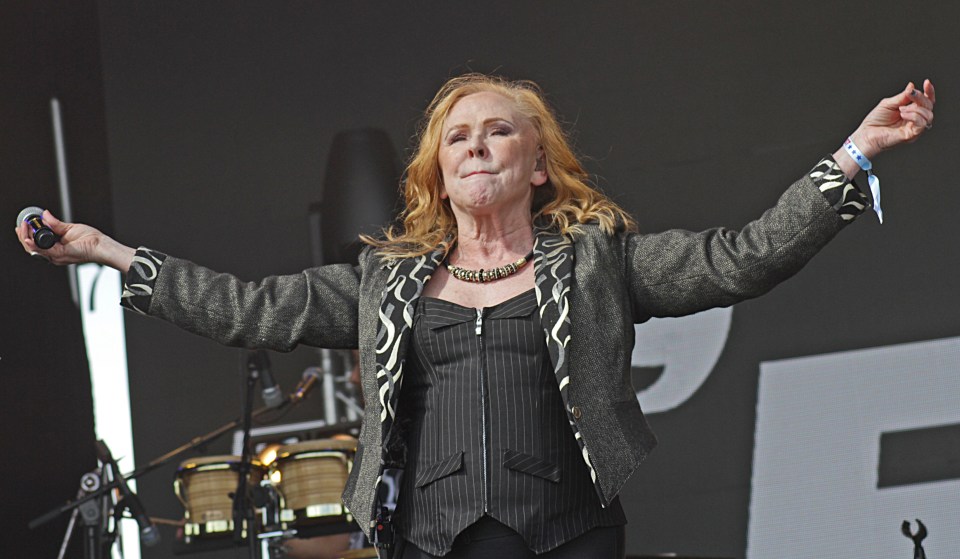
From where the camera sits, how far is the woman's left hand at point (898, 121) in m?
1.82

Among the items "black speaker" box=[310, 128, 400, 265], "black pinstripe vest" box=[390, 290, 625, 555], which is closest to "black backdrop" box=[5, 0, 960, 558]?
"black speaker" box=[310, 128, 400, 265]

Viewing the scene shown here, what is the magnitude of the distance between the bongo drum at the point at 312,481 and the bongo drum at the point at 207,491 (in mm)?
99

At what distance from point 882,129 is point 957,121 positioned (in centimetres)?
246

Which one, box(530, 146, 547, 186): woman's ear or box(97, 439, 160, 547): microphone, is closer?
box(530, 146, 547, 186): woman's ear

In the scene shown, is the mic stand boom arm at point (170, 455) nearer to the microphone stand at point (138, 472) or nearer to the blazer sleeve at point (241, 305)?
the microphone stand at point (138, 472)

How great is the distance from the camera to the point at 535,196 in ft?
7.14

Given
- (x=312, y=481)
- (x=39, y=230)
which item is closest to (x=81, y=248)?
(x=39, y=230)

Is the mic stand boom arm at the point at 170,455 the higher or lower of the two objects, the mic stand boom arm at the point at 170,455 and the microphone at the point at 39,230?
the lower

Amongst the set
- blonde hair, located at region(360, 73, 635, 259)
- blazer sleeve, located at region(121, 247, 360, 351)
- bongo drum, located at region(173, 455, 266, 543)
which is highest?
blonde hair, located at region(360, 73, 635, 259)

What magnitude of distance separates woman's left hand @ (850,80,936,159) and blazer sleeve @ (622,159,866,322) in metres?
0.07

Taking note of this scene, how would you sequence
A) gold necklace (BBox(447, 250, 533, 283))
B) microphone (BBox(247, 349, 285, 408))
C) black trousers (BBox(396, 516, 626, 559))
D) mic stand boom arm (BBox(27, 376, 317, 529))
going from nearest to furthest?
black trousers (BBox(396, 516, 626, 559)) → gold necklace (BBox(447, 250, 533, 283)) → mic stand boom arm (BBox(27, 376, 317, 529)) → microphone (BBox(247, 349, 285, 408))

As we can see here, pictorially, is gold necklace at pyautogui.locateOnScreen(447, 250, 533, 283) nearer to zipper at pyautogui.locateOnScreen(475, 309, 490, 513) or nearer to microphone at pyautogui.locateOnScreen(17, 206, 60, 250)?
zipper at pyautogui.locateOnScreen(475, 309, 490, 513)

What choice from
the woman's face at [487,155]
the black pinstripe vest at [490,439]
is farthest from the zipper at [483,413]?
the woman's face at [487,155]

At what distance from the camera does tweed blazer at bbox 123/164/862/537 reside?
1844 millimetres
